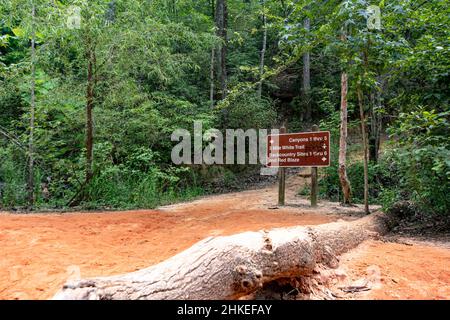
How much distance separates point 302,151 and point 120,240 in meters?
4.70

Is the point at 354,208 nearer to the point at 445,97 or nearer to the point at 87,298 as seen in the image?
the point at 445,97

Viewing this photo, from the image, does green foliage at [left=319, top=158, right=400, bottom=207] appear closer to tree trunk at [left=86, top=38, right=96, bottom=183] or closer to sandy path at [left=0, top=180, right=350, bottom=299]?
sandy path at [left=0, top=180, right=350, bottom=299]

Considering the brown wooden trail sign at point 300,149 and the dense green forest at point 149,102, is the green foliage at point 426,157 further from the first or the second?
the brown wooden trail sign at point 300,149

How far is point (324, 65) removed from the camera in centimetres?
1805

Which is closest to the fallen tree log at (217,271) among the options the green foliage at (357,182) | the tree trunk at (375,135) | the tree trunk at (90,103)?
the tree trunk at (90,103)

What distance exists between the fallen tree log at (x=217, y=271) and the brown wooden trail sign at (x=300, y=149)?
4677 millimetres

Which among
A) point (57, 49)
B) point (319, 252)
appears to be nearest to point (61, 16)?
point (57, 49)

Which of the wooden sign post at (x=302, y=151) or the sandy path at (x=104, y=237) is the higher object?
the wooden sign post at (x=302, y=151)

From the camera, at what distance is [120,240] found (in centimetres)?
476

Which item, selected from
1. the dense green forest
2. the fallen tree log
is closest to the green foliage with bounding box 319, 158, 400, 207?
the dense green forest

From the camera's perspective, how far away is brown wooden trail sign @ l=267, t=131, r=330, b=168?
750 centimetres

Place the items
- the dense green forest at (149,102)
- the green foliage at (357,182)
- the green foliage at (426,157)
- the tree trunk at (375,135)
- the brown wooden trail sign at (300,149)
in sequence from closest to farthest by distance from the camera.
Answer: the green foliage at (426,157) → the dense green forest at (149,102) → the brown wooden trail sign at (300,149) → the green foliage at (357,182) → the tree trunk at (375,135)

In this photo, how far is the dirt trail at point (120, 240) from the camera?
10.4 feet
